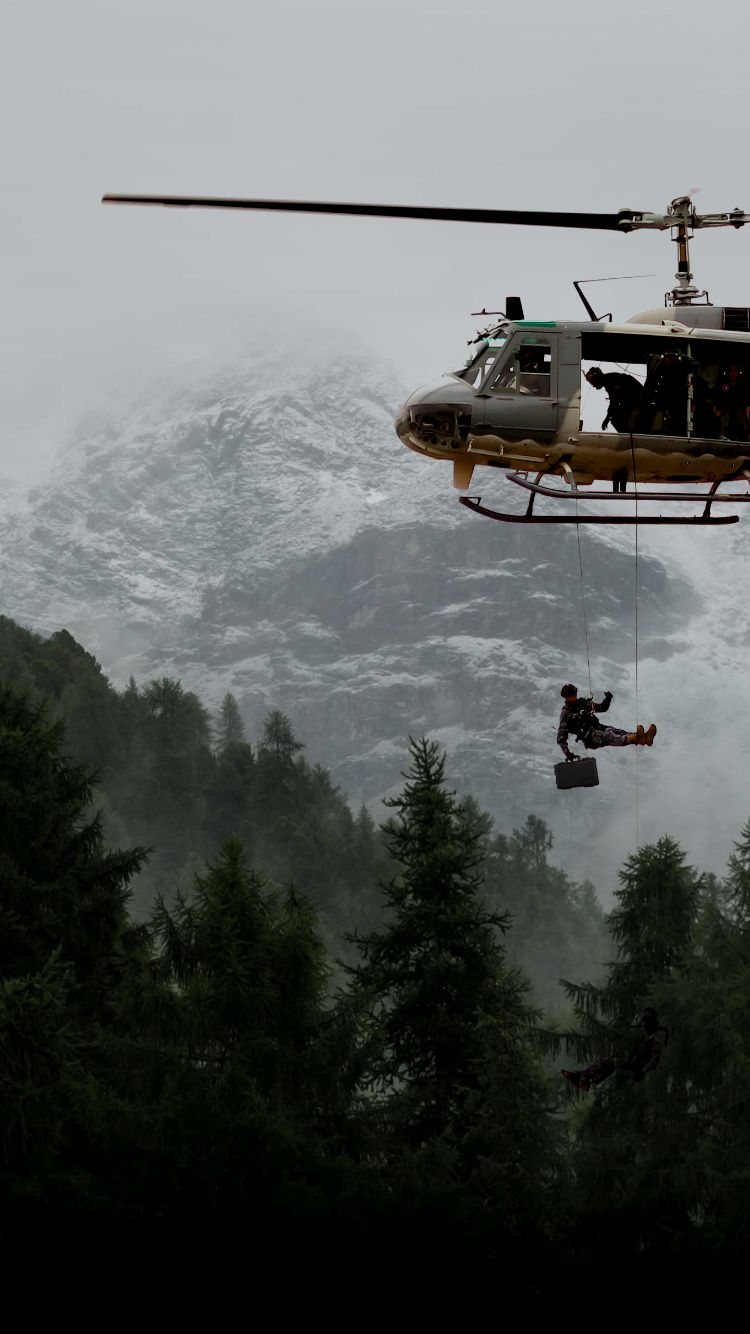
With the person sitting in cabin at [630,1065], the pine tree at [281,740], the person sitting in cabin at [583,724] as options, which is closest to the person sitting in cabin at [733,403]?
the person sitting in cabin at [583,724]

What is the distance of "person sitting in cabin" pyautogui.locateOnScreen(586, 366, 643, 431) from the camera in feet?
106

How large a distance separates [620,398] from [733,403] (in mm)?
1903

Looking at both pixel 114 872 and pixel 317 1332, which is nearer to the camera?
pixel 317 1332

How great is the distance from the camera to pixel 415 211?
2800cm

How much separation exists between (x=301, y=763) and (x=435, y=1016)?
105 metres

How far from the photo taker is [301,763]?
5807 inches

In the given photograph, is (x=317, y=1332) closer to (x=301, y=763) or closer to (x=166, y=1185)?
(x=166, y=1185)

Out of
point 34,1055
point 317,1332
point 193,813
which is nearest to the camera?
point 317,1332

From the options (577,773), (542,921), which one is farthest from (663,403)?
(542,921)

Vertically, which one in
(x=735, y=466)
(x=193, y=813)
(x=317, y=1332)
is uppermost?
(x=193, y=813)

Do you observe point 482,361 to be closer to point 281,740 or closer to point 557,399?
point 557,399

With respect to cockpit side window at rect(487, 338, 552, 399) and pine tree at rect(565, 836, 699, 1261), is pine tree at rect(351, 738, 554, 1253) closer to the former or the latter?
pine tree at rect(565, 836, 699, 1261)

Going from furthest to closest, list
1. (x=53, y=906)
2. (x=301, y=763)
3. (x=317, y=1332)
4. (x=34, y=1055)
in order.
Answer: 1. (x=301, y=763)
2. (x=53, y=906)
3. (x=34, y=1055)
4. (x=317, y=1332)

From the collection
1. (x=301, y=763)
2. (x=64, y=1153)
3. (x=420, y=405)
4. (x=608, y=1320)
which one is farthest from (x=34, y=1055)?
(x=301, y=763)
